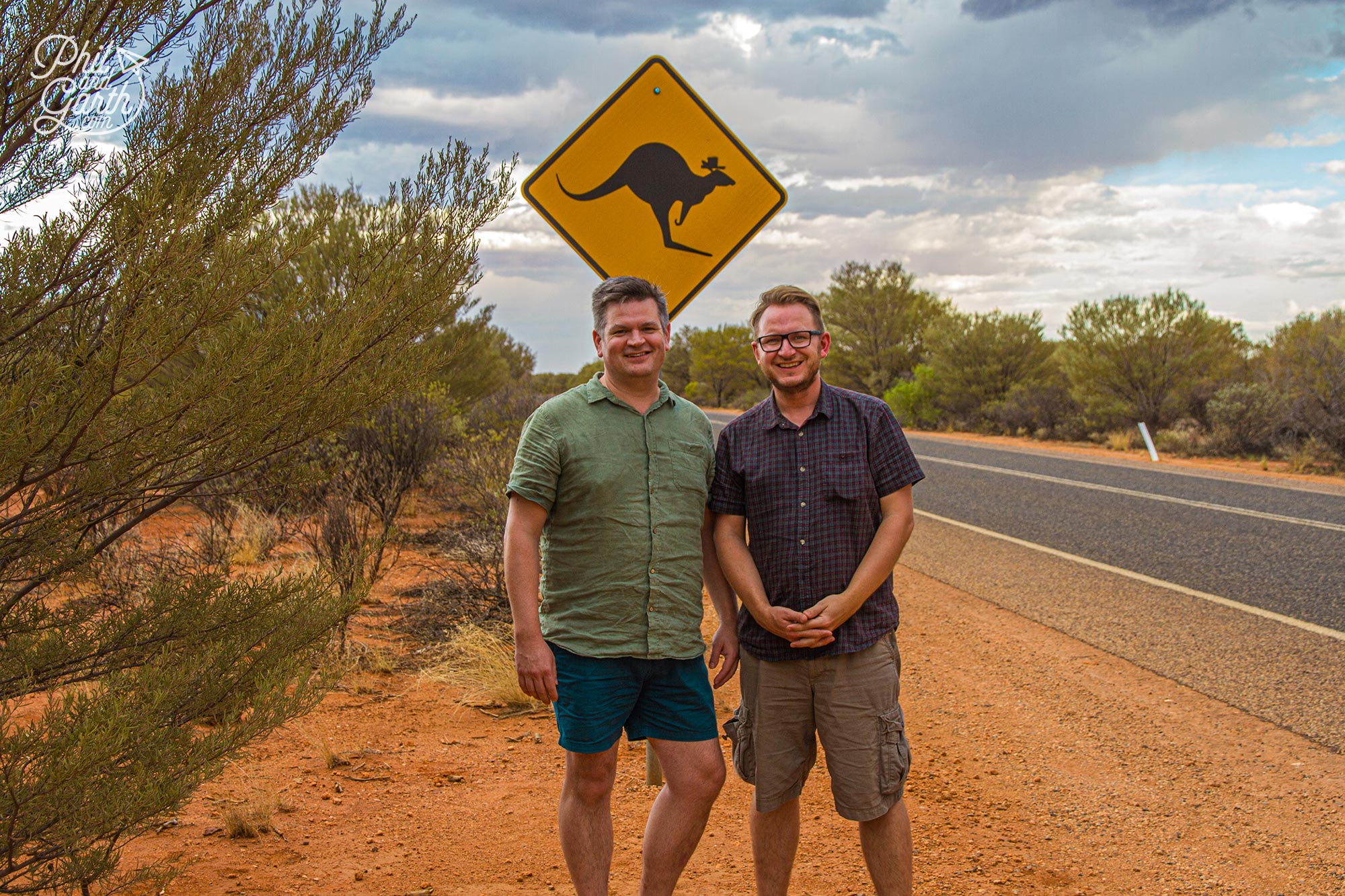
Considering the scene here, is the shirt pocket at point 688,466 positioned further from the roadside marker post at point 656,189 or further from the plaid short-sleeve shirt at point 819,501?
the roadside marker post at point 656,189

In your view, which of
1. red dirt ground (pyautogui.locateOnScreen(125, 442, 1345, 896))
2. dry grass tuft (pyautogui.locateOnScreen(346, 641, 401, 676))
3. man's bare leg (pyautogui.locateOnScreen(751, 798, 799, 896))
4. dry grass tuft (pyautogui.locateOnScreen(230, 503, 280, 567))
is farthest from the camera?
dry grass tuft (pyautogui.locateOnScreen(230, 503, 280, 567))

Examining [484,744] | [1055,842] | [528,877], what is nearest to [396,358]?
[528,877]

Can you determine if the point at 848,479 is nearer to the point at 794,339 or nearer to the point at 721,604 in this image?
the point at 794,339

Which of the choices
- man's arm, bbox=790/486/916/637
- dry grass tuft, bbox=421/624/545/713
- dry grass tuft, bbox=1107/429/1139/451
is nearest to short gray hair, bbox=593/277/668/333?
man's arm, bbox=790/486/916/637

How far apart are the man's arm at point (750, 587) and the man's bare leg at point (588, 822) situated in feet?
1.98

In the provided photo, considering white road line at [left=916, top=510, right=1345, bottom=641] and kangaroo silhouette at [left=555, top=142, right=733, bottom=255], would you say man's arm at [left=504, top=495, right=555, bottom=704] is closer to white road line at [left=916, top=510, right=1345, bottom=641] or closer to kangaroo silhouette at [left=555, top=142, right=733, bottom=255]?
kangaroo silhouette at [left=555, top=142, right=733, bottom=255]

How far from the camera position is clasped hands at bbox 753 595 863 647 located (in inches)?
112

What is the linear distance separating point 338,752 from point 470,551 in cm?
229

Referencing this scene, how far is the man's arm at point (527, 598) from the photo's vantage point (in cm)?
281

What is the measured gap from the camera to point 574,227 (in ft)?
13.1

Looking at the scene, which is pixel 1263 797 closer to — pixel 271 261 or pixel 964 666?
pixel 964 666

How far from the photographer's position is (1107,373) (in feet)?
85.0

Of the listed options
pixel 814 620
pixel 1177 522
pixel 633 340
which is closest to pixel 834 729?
pixel 814 620

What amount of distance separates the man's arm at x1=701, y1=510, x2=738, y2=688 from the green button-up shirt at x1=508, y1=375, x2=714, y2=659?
177 mm
